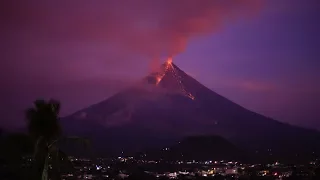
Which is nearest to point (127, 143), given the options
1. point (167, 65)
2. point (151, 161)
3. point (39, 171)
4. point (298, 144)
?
point (151, 161)

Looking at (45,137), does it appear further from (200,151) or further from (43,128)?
(200,151)

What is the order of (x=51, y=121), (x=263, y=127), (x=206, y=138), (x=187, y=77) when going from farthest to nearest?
(x=187, y=77) → (x=263, y=127) → (x=206, y=138) → (x=51, y=121)

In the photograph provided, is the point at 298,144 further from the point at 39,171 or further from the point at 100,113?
the point at 39,171

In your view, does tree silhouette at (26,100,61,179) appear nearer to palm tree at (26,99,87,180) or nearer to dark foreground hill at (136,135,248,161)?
palm tree at (26,99,87,180)

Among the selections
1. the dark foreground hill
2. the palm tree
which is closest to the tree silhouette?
the palm tree

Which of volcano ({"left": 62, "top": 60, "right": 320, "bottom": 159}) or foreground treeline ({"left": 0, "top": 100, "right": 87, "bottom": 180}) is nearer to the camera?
foreground treeline ({"left": 0, "top": 100, "right": 87, "bottom": 180})

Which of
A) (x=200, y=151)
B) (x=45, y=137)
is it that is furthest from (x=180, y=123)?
(x=45, y=137)
